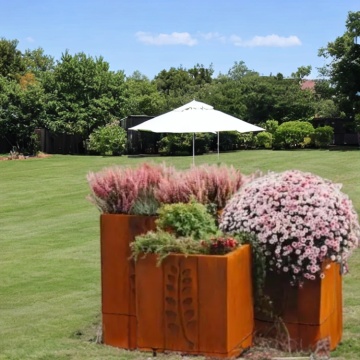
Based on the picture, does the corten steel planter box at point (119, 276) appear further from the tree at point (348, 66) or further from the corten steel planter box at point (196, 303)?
the tree at point (348, 66)

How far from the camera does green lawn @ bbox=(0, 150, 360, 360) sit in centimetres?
581

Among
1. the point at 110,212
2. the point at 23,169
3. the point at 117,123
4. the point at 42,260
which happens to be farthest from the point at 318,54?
the point at 110,212

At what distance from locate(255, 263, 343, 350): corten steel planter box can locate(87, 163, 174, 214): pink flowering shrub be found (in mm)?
1309

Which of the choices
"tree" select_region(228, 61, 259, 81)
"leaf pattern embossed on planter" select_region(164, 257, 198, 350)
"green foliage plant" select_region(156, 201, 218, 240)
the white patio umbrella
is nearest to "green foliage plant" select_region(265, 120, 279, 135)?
the white patio umbrella

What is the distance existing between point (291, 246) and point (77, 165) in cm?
2435

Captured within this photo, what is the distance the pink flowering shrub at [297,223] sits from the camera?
5223 mm

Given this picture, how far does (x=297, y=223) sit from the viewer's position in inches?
206

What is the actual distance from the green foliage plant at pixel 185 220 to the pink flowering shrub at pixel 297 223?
19 cm

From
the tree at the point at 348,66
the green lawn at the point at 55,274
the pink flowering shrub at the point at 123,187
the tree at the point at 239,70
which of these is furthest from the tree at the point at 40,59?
the pink flowering shrub at the point at 123,187

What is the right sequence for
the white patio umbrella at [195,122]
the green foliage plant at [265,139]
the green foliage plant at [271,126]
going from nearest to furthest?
the white patio umbrella at [195,122]
the green foliage plant at [265,139]
the green foliage plant at [271,126]

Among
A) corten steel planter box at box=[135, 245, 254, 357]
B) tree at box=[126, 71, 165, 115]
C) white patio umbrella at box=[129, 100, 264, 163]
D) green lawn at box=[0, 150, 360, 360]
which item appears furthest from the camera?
tree at box=[126, 71, 165, 115]

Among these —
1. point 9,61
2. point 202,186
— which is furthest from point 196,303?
point 9,61

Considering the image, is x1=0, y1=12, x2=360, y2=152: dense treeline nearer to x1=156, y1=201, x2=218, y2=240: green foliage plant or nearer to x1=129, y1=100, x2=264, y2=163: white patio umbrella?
x1=129, y1=100, x2=264, y2=163: white patio umbrella

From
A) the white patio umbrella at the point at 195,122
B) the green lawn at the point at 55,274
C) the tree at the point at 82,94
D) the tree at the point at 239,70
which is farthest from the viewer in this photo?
the tree at the point at 239,70
